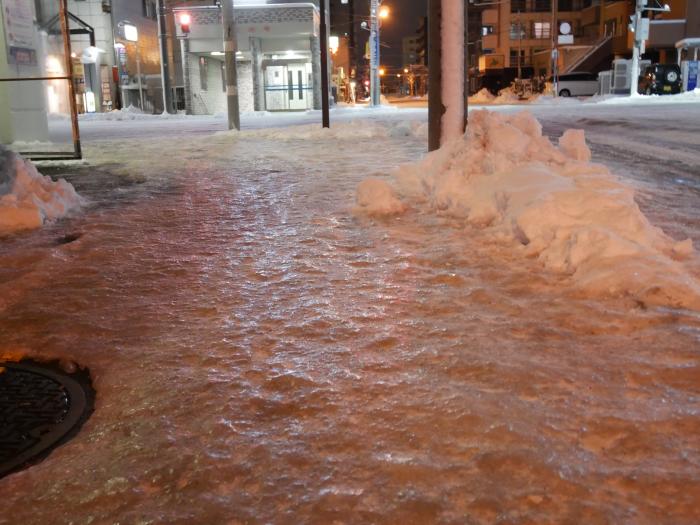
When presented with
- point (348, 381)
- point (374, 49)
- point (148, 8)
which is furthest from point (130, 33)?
point (348, 381)

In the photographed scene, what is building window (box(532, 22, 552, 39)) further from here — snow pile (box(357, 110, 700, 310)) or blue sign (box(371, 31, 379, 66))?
snow pile (box(357, 110, 700, 310))

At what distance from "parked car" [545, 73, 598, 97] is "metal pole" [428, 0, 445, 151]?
149 feet

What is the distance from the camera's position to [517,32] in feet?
241

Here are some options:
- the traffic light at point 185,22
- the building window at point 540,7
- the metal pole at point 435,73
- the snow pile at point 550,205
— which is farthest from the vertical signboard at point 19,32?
the building window at point 540,7

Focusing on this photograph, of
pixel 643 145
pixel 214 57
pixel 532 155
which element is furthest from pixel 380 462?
pixel 214 57

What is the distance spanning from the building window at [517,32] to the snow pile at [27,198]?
7285 centimetres

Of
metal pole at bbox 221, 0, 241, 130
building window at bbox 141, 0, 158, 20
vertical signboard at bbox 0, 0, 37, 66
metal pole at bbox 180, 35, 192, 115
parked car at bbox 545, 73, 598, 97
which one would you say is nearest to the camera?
vertical signboard at bbox 0, 0, 37, 66

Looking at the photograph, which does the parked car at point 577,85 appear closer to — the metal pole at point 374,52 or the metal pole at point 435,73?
the metal pole at point 374,52

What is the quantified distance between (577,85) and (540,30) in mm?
25997

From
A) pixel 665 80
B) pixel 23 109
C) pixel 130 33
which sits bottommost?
pixel 23 109

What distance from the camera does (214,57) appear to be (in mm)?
37375

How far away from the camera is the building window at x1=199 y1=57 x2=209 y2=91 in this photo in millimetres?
36031

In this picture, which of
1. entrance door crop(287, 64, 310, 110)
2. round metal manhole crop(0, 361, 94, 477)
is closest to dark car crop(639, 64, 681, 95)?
entrance door crop(287, 64, 310, 110)

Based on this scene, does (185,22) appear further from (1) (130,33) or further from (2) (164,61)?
(1) (130,33)
